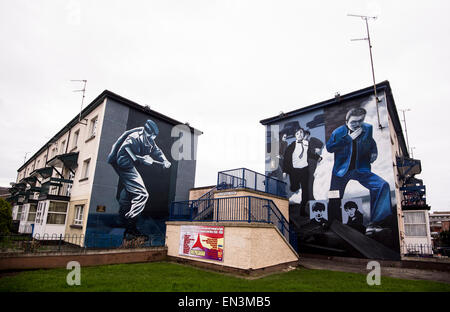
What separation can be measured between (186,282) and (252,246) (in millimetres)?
2847

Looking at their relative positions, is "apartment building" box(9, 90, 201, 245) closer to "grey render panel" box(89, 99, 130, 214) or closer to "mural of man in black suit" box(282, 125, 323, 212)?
"grey render panel" box(89, 99, 130, 214)

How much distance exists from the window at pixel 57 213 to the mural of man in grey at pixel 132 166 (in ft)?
A: 15.2

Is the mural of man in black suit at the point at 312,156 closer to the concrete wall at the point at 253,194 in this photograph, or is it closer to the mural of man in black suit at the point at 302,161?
the mural of man in black suit at the point at 302,161

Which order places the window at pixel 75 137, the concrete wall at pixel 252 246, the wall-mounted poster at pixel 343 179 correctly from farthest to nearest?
the window at pixel 75 137 < the wall-mounted poster at pixel 343 179 < the concrete wall at pixel 252 246

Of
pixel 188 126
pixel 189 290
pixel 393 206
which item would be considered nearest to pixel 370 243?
pixel 393 206

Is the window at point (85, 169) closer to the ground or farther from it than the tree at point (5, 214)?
farther from it

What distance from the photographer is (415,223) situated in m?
14.6

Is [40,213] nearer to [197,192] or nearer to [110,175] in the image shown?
[110,175]

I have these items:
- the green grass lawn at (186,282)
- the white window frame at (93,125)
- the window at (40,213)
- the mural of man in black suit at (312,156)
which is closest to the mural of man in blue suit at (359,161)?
the mural of man in black suit at (312,156)

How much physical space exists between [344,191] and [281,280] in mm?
8520

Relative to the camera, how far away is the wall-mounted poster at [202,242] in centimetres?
1038

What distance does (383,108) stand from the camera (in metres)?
14.6

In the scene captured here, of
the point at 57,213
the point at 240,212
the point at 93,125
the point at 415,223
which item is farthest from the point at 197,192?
the point at 415,223
